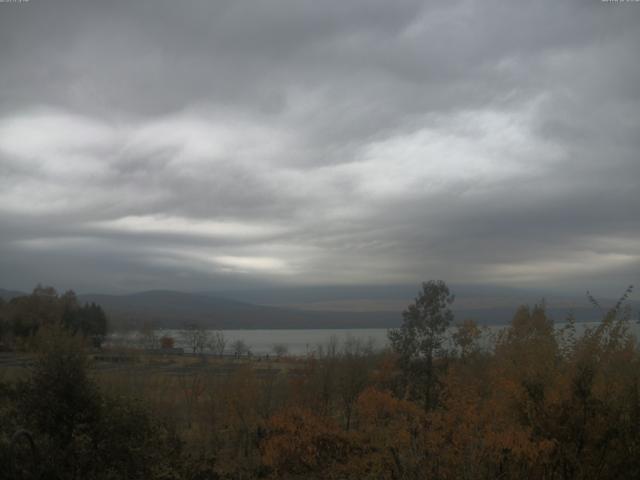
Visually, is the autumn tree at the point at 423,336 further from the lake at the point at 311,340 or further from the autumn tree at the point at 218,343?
the autumn tree at the point at 218,343

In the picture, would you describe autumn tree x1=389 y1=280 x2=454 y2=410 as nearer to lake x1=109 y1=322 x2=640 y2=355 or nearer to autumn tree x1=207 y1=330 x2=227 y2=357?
lake x1=109 y1=322 x2=640 y2=355

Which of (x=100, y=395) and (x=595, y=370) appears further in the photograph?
(x=100, y=395)

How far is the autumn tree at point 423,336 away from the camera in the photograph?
32.1m

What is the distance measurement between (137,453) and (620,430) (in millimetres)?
11163

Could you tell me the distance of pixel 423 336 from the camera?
32.3 meters

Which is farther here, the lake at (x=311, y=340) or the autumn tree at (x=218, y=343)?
the autumn tree at (x=218, y=343)

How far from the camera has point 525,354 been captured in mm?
15984

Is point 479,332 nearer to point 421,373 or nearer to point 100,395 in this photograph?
point 421,373

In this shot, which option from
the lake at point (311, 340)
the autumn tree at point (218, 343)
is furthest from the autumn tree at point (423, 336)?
the autumn tree at point (218, 343)

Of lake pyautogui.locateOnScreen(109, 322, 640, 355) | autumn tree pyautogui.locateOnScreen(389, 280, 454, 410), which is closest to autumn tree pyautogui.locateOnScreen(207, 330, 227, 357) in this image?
lake pyautogui.locateOnScreen(109, 322, 640, 355)

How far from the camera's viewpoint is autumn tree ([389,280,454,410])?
3209cm

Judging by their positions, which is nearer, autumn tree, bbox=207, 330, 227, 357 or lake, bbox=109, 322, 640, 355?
lake, bbox=109, 322, 640, 355

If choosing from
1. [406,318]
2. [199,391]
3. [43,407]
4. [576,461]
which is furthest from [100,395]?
[406,318]

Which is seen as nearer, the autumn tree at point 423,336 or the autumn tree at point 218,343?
the autumn tree at point 423,336
